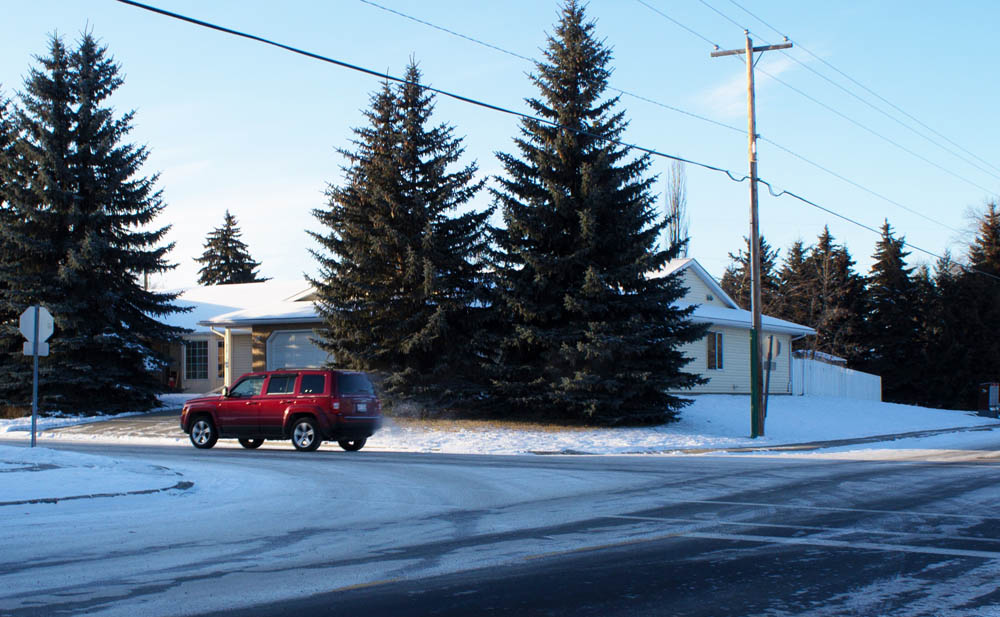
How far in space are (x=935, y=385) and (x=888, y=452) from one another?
3967cm

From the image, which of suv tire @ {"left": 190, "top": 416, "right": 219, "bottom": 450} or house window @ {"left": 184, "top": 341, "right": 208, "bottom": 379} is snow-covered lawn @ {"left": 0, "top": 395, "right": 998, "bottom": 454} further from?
house window @ {"left": 184, "top": 341, "right": 208, "bottom": 379}

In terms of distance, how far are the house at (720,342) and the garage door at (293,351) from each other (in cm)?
1332

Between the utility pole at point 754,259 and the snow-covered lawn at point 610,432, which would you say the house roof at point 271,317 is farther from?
the utility pole at point 754,259

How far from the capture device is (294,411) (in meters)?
20.5

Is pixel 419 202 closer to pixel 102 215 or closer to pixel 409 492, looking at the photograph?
pixel 102 215

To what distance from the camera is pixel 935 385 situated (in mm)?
56312

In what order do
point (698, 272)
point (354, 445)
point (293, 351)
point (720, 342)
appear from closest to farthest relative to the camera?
point (354, 445) → point (293, 351) → point (720, 342) → point (698, 272)

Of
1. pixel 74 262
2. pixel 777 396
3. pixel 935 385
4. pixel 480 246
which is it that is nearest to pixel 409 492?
pixel 480 246

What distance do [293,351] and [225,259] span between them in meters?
58.0

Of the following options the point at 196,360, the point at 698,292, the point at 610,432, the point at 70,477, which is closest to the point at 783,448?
the point at 610,432

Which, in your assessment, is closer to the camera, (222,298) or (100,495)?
(100,495)

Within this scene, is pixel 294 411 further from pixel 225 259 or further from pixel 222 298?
pixel 225 259

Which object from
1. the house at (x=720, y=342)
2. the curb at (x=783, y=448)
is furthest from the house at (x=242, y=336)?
the house at (x=720, y=342)

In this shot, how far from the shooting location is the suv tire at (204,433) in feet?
70.6
